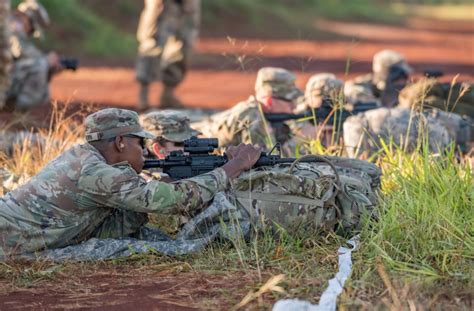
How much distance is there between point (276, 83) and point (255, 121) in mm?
581

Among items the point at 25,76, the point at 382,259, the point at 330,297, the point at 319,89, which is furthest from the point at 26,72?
the point at 330,297

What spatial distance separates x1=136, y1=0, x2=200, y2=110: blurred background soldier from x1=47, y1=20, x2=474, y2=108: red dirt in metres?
0.61

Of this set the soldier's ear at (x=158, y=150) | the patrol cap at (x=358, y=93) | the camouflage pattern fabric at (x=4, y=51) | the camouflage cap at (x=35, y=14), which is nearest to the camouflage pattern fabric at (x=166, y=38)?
the camouflage cap at (x=35, y=14)

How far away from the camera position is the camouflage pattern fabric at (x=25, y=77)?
11.5 m

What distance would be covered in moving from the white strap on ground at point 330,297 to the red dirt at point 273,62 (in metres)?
3.15

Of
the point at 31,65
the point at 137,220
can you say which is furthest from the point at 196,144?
the point at 31,65

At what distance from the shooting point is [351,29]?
27.8m

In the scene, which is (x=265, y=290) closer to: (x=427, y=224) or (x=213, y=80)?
(x=427, y=224)

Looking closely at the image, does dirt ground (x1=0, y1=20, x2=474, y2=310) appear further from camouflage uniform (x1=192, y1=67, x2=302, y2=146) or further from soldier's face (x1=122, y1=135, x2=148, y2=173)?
soldier's face (x1=122, y1=135, x2=148, y2=173)

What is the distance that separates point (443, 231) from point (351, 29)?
73.9ft

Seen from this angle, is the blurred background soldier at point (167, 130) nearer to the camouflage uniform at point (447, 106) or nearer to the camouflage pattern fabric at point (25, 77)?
the camouflage uniform at point (447, 106)

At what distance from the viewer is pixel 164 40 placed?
41.5 feet

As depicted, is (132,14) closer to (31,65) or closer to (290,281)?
(31,65)

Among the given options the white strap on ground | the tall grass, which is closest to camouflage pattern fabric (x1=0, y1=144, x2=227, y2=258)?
the white strap on ground
